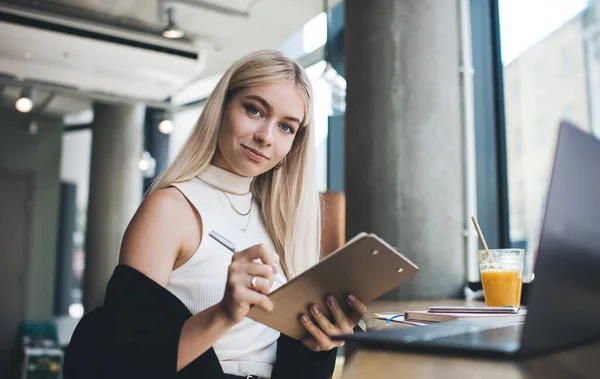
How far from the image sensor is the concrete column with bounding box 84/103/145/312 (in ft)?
23.3

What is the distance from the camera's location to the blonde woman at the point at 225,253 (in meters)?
1.01

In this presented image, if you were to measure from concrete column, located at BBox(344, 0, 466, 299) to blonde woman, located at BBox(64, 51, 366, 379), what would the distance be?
A: 1.11m

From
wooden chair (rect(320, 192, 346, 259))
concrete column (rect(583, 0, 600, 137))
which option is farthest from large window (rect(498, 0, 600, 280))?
wooden chair (rect(320, 192, 346, 259))

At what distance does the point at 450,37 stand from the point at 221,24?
3.07 meters

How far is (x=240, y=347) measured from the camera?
129cm

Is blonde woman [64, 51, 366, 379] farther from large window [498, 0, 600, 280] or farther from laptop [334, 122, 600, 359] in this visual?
large window [498, 0, 600, 280]

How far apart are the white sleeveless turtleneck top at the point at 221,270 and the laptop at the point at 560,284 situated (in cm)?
58

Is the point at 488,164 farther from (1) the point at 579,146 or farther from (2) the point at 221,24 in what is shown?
(2) the point at 221,24

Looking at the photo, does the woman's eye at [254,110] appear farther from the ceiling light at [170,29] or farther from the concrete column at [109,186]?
the concrete column at [109,186]

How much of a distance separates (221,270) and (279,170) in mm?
442

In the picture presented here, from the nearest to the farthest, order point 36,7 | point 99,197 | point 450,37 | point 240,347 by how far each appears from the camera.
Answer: point 240,347 < point 450,37 < point 36,7 < point 99,197

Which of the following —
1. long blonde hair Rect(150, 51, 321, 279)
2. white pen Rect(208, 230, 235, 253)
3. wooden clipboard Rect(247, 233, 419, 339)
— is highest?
long blonde hair Rect(150, 51, 321, 279)

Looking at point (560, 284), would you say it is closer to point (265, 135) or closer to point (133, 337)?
point (133, 337)

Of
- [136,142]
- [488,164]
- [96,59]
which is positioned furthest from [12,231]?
[488,164]
